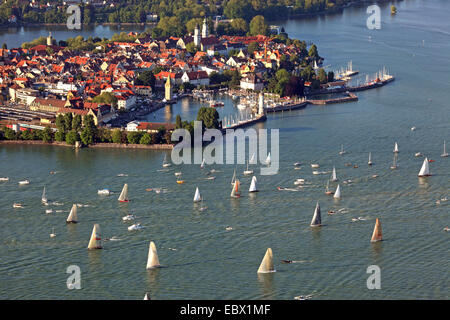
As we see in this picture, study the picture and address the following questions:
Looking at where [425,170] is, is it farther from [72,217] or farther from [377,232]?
[72,217]

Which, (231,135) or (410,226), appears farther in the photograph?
(231,135)

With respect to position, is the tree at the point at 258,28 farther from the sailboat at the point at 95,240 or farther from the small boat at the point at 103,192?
the sailboat at the point at 95,240

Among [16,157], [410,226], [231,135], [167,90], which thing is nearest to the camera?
[410,226]

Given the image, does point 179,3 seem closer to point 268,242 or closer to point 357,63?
point 357,63

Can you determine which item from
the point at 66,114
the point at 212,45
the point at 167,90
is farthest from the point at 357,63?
the point at 66,114
